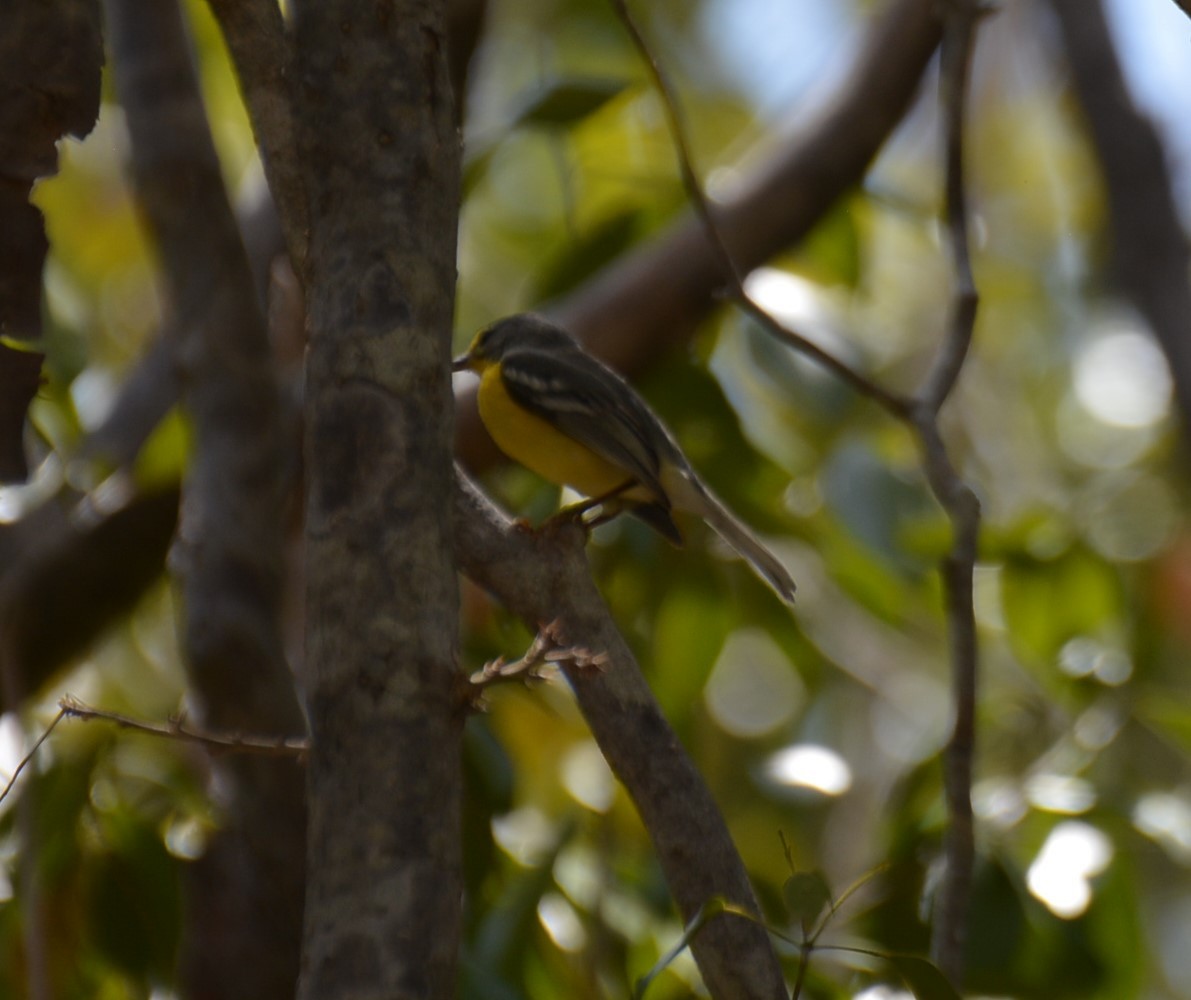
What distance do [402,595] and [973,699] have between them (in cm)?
86

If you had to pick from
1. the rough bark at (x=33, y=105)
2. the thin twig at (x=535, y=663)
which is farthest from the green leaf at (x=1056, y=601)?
the rough bark at (x=33, y=105)

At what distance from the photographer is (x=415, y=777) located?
1.32 meters

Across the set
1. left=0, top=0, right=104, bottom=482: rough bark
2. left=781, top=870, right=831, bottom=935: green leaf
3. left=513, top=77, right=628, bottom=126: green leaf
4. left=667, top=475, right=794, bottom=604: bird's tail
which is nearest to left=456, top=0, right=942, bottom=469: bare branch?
left=513, top=77, right=628, bottom=126: green leaf

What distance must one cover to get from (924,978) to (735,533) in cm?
190

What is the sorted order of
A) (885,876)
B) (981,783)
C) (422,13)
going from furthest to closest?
(981,783), (885,876), (422,13)

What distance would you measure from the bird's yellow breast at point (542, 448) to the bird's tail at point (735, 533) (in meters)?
0.21

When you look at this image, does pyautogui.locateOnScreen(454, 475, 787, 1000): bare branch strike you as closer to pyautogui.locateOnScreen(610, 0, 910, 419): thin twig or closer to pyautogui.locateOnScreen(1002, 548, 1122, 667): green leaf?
pyautogui.locateOnScreen(610, 0, 910, 419): thin twig

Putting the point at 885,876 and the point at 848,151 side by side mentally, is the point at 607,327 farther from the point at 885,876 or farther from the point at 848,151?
the point at 885,876

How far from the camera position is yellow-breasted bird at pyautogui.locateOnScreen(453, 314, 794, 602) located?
135 inches

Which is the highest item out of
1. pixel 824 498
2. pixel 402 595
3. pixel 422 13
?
pixel 824 498

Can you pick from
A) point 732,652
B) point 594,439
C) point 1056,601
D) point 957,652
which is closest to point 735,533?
point 594,439

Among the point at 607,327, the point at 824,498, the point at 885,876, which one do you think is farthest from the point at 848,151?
the point at 885,876

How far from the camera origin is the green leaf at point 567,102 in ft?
12.0

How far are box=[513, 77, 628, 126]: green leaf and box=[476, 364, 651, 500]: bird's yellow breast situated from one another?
68cm
